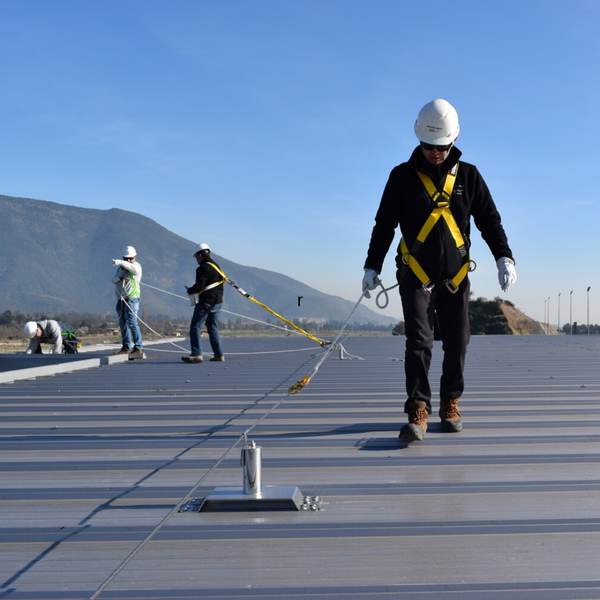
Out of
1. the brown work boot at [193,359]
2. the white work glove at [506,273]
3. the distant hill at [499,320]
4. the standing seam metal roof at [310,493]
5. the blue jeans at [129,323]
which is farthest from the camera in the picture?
the distant hill at [499,320]

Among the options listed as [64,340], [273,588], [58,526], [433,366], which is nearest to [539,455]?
[273,588]

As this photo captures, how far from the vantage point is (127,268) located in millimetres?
9805

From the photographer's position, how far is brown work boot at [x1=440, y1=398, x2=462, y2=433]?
3617 millimetres

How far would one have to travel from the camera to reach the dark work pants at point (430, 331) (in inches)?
142

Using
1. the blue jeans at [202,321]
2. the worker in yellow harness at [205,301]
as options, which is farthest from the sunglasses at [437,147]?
the blue jeans at [202,321]

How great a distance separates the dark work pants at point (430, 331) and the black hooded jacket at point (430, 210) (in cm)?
13

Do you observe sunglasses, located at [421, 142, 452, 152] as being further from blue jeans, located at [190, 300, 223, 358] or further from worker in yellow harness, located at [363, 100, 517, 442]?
blue jeans, located at [190, 300, 223, 358]

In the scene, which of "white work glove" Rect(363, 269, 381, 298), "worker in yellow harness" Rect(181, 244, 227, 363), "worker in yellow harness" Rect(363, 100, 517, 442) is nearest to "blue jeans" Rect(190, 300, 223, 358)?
"worker in yellow harness" Rect(181, 244, 227, 363)

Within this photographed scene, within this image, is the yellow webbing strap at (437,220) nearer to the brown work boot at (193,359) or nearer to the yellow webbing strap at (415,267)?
the yellow webbing strap at (415,267)

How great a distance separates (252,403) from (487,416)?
1.53 metres

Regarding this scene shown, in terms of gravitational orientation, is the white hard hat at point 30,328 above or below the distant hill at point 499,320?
below

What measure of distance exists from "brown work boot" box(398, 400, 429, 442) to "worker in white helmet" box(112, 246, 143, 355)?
6.80m

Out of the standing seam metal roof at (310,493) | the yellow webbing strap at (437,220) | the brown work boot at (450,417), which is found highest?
the yellow webbing strap at (437,220)

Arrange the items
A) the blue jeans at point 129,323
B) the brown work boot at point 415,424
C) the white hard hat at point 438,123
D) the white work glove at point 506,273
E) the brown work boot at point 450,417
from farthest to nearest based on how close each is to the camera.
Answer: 1. the blue jeans at point 129,323
2. the white work glove at point 506,273
3. the brown work boot at point 450,417
4. the white hard hat at point 438,123
5. the brown work boot at point 415,424
